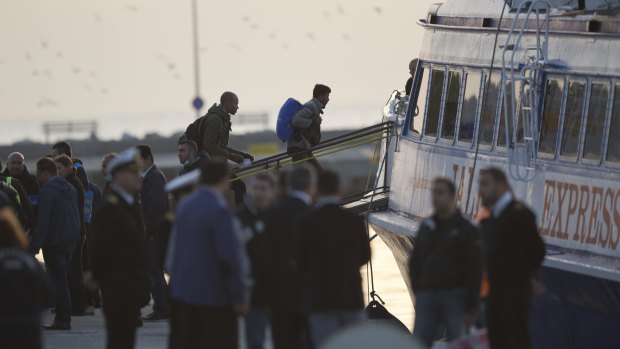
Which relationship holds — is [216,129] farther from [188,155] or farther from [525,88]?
[525,88]

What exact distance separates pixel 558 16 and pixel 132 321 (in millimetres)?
5330

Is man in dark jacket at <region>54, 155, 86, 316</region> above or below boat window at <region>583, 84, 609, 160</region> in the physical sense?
below

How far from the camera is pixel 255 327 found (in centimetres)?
1328

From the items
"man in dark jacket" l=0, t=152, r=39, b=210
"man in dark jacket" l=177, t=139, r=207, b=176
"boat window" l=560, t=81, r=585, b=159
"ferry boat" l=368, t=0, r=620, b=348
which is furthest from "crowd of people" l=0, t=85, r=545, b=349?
"man in dark jacket" l=0, t=152, r=39, b=210

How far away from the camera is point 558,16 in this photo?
663 inches

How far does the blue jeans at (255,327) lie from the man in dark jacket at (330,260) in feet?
1.78

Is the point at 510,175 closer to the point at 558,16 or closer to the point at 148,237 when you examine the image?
the point at 558,16

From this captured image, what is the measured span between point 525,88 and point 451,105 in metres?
2.54

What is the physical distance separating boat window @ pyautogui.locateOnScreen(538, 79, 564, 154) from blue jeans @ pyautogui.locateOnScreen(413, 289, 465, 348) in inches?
150

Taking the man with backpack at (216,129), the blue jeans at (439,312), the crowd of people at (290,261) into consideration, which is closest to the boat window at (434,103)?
the man with backpack at (216,129)

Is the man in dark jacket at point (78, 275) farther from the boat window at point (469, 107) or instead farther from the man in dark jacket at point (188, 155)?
the boat window at point (469, 107)

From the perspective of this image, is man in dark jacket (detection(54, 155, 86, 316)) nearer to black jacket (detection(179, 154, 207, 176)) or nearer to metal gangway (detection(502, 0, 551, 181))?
black jacket (detection(179, 154, 207, 176))

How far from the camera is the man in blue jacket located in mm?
12258

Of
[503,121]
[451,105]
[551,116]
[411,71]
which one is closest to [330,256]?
[551,116]
